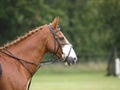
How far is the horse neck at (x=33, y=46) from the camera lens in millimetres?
11211

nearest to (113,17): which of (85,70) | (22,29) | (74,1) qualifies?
(85,70)

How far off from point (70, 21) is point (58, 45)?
38.6 metres

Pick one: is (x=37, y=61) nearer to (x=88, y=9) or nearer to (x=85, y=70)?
(x=85, y=70)

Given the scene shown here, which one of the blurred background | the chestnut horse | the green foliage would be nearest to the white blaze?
the chestnut horse

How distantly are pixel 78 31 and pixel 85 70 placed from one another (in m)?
9.57

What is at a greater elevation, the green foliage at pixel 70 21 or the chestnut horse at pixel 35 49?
the green foliage at pixel 70 21

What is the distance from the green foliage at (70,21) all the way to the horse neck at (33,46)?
2892cm

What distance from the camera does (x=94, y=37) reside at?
162ft

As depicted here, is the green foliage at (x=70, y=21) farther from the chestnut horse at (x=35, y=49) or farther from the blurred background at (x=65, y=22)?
the chestnut horse at (x=35, y=49)

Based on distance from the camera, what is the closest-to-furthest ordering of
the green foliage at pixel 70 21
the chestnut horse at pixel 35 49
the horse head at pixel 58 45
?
the chestnut horse at pixel 35 49, the horse head at pixel 58 45, the green foliage at pixel 70 21

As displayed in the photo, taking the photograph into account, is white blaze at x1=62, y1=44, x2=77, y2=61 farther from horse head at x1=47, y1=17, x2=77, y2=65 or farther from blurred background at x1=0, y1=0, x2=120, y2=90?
blurred background at x1=0, y1=0, x2=120, y2=90

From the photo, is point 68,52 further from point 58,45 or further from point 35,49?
point 35,49

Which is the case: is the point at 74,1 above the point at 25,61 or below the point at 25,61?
above

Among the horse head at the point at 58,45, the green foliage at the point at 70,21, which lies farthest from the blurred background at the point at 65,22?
the horse head at the point at 58,45
